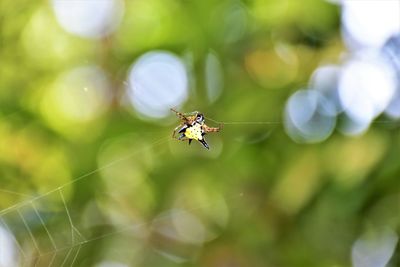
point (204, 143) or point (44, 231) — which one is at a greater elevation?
point (204, 143)

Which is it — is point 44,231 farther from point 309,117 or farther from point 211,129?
point 309,117

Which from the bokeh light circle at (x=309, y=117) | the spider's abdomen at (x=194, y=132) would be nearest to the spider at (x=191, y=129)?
the spider's abdomen at (x=194, y=132)

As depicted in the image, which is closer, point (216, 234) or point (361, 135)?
point (361, 135)

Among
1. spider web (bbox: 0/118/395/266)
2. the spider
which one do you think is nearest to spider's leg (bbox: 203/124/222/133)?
the spider

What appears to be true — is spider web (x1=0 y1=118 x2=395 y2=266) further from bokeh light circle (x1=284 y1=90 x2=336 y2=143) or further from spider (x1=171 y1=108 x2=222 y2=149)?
bokeh light circle (x1=284 y1=90 x2=336 y2=143)

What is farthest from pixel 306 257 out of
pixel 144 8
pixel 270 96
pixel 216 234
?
pixel 144 8

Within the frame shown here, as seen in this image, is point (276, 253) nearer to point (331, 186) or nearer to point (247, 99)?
point (331, 186)

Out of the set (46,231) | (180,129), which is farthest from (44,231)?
(180,129)
